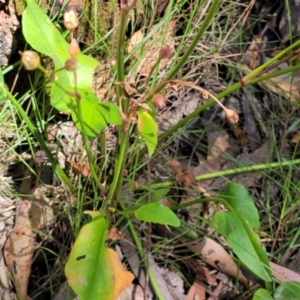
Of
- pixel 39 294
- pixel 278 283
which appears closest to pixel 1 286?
pixel 39 294

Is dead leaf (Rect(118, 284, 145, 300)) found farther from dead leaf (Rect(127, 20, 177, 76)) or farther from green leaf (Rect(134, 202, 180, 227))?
dead leaf (Rect(127, 20, 177, 76))

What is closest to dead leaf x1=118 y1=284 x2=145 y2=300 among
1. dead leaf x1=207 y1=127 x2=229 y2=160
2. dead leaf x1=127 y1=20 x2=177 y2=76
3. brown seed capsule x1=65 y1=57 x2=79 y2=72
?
dead leaf x1=207 y1=127 x2=229 y2=160

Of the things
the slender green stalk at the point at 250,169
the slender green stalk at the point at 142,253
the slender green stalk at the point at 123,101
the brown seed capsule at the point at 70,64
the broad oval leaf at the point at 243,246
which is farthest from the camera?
the slender green stalk at the point at 250,169

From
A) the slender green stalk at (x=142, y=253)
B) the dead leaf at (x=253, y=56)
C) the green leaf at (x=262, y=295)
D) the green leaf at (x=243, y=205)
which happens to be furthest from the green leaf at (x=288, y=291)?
the dead leaf at (x=253, y=56)

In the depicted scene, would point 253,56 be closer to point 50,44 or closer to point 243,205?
point 243,205

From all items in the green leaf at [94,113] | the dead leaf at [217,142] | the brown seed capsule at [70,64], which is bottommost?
the dead leaf at [217,142]

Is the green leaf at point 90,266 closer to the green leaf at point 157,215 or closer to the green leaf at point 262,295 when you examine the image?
the green leaf at point 157,215

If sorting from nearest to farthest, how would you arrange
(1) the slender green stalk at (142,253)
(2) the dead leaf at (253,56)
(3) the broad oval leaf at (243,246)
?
(3) the broad oval leaf at (243,246) → (1) the slender green stalk at (142,253) → (2) the dead leaf at (253,56)

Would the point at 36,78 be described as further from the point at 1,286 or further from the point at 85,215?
the point at 1,286
